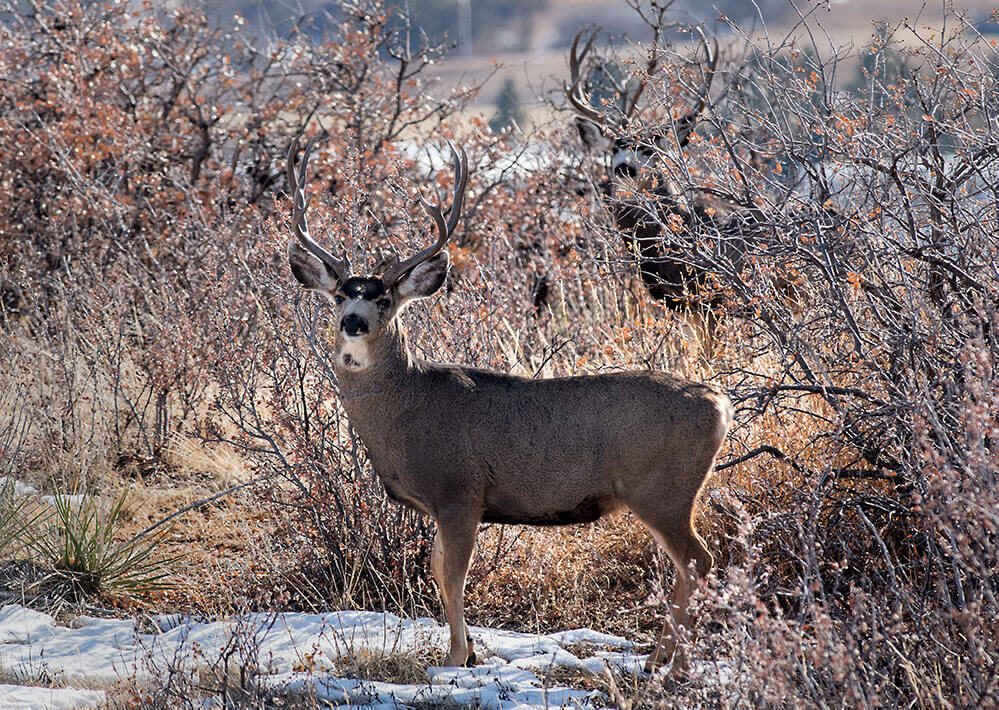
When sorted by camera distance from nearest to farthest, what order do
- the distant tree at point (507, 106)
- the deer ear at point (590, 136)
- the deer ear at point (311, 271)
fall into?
the deer ear at point (311, 271) < the deer ear at point (590, 136) < the distant tree at point (507, 106)

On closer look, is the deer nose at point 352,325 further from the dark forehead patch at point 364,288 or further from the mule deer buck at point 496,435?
the dark forehead patch at point 364,288

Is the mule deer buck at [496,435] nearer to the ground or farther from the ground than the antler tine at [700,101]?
nearer to the ground

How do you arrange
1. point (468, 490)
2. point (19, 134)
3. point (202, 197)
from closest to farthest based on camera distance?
point (468, 490), point (19, 134), point (202, 197)

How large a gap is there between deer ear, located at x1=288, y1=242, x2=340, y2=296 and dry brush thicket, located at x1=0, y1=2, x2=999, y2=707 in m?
0.77

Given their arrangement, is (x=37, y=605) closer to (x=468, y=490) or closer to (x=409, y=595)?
(x=409, y=595)

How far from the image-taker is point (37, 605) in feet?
18.8

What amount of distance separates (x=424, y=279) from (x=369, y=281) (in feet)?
0.90

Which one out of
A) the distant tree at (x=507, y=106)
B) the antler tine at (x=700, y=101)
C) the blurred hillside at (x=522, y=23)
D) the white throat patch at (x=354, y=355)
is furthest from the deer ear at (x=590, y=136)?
the white throat patch at (x=354, y=355)

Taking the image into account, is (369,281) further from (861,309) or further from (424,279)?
(861,309)

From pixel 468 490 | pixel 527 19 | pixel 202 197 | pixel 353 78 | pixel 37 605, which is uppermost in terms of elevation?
pixel 527 19

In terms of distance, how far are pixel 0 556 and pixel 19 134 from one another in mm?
6117

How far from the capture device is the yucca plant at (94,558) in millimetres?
5914

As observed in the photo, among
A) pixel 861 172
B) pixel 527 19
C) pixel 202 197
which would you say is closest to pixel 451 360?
pixel 861 172

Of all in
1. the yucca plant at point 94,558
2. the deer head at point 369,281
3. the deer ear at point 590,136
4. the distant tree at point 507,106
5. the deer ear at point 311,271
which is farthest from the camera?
the distant tree at point 507,106
